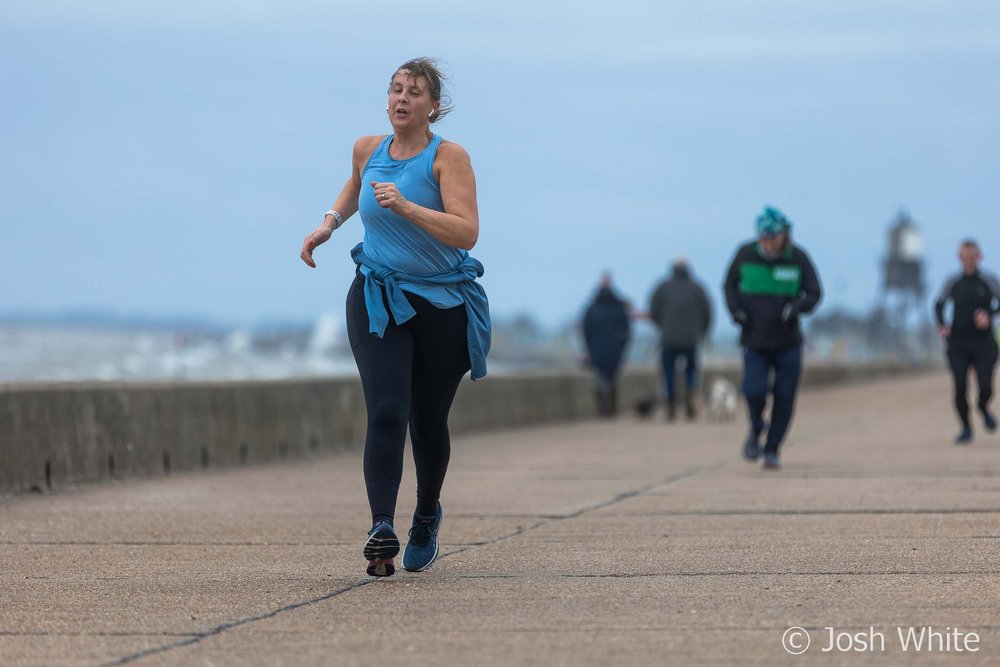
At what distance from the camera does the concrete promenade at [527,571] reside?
535cm

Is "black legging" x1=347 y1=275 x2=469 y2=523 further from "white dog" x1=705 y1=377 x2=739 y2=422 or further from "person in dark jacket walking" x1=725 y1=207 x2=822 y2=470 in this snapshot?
"white dog" x1=705 y1=377 x2=739 y2=422

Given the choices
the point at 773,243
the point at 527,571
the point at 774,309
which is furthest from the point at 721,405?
the point at 527,571

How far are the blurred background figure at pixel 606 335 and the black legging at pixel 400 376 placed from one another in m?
17.7

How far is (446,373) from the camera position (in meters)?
7.09

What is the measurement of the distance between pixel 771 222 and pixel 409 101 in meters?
6.68

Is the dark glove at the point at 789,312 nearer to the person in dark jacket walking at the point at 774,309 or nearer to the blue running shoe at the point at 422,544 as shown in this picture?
the person in dark jacket walking at the point at 774,309

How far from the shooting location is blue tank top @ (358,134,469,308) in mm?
6961

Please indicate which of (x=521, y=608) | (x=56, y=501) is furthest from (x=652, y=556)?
(x=56, y=501)

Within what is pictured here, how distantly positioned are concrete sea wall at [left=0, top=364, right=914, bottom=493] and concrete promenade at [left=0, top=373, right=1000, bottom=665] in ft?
1.12

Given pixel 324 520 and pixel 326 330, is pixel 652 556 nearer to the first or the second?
pixel 324 520

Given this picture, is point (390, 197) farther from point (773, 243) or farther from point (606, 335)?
point (606, 335)

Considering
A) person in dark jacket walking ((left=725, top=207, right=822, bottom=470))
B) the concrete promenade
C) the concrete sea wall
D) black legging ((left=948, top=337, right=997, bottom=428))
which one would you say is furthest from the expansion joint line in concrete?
black legging ((left=948, top=337, right=997, bottom=428))

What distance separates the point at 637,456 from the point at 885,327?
5618 inches

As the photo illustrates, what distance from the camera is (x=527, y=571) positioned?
7227 mm
